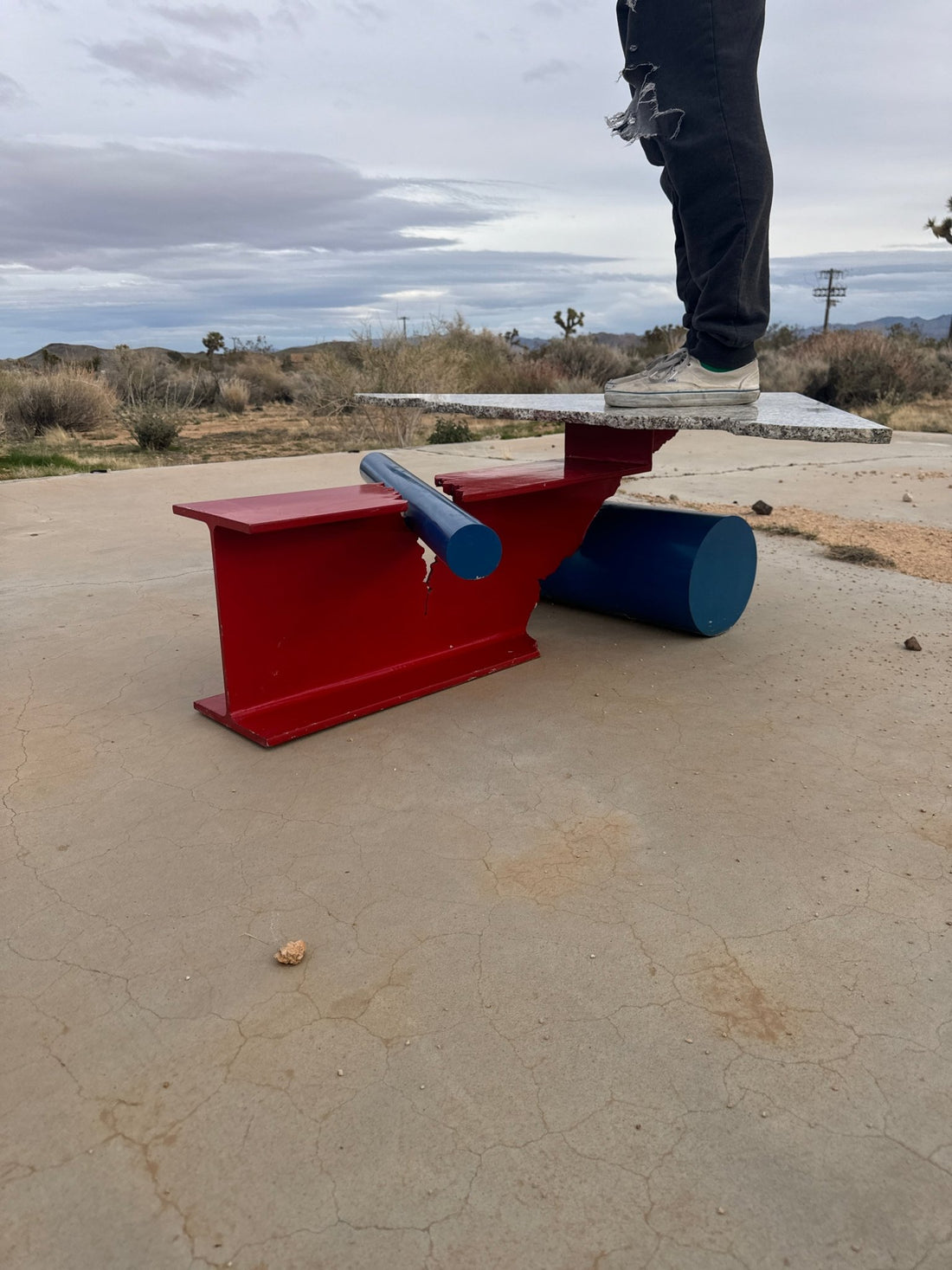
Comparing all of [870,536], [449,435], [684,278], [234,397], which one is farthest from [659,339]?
[684,278]

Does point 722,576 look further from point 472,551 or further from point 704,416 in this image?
point 472,551

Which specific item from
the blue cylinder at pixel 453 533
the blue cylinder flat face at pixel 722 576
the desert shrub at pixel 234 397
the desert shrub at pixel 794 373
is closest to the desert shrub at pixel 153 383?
the desert shrub at pixel 234 397

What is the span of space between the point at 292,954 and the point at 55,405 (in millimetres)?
14828

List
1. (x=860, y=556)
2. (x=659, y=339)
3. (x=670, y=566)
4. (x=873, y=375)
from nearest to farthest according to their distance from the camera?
(x=670, y=566), (x=860, y=556), (x=873, y=375), (x=659, y=339)

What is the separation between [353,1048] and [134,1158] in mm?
419

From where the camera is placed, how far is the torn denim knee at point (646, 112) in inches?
114

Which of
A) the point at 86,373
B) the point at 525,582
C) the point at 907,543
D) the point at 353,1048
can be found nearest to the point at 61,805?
the point at 353,1048

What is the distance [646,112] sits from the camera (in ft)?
9.67

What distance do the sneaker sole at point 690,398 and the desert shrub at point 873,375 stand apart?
13.9 meters

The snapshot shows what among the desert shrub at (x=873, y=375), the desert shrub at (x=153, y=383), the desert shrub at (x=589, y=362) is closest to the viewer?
the desert shrub at (x=873, y=375)

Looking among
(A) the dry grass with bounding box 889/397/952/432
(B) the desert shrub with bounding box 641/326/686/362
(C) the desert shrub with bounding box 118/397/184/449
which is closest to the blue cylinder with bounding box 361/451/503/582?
(C) the desert shrub with bounding box 118/397/184/449

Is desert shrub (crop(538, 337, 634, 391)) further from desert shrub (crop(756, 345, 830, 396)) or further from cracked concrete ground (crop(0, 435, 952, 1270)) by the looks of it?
cracked concrete ground (crop(0, 435, 952, 1270))

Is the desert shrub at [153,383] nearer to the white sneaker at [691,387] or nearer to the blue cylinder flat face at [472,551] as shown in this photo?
the white sneaker at [691,387]

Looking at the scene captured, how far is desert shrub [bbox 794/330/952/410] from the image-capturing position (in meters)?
16.6
